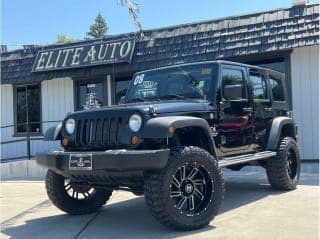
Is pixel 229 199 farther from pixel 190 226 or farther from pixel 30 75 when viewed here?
pixel 30 75

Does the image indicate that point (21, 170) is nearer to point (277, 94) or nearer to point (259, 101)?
point (277, 94)

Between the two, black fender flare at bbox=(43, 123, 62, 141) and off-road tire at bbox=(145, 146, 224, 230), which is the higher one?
black fender flare at bbox=(43, 123, 62, 141)

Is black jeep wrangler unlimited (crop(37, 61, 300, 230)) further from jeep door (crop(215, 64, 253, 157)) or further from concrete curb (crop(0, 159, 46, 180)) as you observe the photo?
concrete curb (crop(0, 159, 46, 180))

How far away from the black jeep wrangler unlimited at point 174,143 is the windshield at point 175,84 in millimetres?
14

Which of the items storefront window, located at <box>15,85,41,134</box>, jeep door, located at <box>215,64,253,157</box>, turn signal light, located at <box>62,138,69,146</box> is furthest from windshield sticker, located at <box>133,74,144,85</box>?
storefront window, located at <box>15,85,41,134</box>

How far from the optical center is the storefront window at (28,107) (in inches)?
581

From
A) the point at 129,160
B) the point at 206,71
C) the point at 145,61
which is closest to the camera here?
the point at 129,160

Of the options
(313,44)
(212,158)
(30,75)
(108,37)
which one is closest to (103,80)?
(108,37)

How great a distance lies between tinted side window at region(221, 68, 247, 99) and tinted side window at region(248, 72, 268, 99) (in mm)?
240

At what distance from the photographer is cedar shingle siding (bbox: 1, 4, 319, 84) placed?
1041cm

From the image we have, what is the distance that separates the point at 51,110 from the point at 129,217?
8747mm

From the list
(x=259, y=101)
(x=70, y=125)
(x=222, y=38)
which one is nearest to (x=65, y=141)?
(x=70, y=125)

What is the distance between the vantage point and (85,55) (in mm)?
13133

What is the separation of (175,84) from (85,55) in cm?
680
